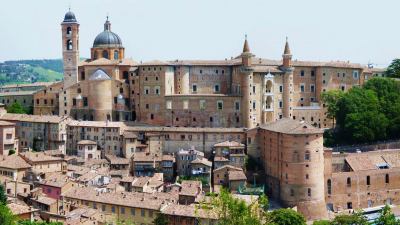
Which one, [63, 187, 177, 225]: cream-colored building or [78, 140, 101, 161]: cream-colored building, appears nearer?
[63, 187, 177, 225]: cream-colored building

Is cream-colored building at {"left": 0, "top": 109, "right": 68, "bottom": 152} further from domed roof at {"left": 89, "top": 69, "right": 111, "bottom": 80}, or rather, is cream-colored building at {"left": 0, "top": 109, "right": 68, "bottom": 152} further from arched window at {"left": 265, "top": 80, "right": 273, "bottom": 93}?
arched window at {"left": 265, "top": 80, "right": 273, "bottom": 93}

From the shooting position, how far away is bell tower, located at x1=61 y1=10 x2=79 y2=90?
228 ft

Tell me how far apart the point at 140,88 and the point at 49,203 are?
22064 mm

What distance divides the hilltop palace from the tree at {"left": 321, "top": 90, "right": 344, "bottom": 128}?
181cm

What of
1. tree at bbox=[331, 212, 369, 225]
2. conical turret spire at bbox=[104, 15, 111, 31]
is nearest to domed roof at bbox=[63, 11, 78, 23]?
conical turret spire at bbox=[104, 15, 111, 31]

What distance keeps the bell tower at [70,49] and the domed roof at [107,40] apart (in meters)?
3.79

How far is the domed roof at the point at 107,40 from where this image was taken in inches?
2894

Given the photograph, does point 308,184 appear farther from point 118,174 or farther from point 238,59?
point 238,59

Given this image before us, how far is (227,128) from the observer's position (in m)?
61.8

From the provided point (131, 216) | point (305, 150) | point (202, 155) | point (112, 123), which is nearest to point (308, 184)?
point (305, 150)

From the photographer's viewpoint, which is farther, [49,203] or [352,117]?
[352,117]

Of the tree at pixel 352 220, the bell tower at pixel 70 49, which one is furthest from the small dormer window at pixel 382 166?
the bell tower at pixel 70 49

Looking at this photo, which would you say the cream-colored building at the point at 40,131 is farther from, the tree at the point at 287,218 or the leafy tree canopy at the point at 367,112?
the leafy tree canopy at the point at 367,112

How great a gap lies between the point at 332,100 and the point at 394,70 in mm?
13259
